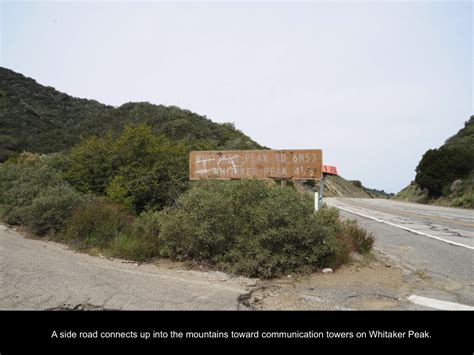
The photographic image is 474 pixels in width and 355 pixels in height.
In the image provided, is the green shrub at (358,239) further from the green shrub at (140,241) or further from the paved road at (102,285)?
the green shrub at (140,241)

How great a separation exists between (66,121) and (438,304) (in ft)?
158

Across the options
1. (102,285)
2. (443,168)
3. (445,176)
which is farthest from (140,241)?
(443,168)

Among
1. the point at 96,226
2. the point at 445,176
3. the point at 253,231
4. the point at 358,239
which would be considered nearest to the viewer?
the point at 253,231

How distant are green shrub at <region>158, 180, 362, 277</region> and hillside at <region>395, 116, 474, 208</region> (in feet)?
84.9

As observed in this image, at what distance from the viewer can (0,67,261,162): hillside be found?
30225mm

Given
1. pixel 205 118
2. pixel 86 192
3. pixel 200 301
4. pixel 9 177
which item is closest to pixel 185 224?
pixel 200 301

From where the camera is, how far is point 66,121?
45719mm

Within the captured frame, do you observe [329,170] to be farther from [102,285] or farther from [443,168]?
[443,168]

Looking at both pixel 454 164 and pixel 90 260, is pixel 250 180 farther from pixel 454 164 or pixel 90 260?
pixel 454 164

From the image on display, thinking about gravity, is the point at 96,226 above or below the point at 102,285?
above

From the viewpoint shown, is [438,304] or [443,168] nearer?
[438,304]

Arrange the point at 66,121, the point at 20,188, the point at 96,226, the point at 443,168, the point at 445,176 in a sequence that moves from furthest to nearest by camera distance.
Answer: the point at 66,121
the point at 443,168
the point at 445,176
the point at 20,188
the point at 96,226
